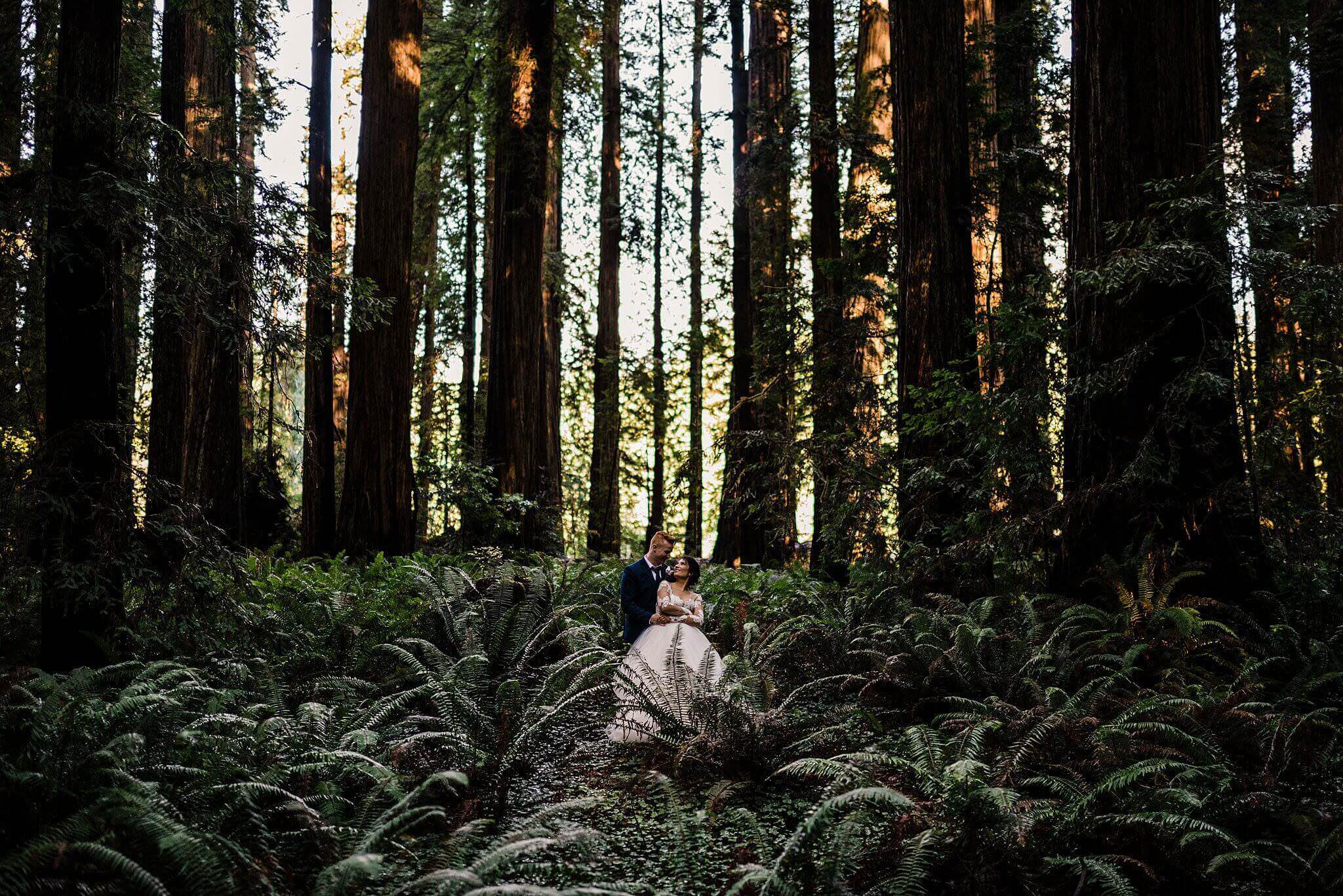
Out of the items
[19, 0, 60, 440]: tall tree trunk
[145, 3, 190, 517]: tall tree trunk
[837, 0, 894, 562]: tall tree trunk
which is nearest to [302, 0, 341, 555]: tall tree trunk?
[145, 3, 190, 517]: tall tree trunk

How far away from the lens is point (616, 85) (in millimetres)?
21156

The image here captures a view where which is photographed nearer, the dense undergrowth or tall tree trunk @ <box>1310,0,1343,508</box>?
the dense undergrowth

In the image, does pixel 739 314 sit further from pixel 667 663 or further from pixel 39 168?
pixel 39 168

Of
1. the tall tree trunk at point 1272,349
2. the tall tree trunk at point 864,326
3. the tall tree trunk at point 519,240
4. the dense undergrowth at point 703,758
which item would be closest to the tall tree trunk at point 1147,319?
the tall tree trunk at point 1272,349

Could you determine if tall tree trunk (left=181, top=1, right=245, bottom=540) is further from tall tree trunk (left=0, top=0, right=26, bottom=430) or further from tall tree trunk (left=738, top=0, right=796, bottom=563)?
tall tree trunk (left=738, top=0, right=796, bottom=563)

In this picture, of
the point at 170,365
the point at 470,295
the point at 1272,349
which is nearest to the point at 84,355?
the point at 170,365

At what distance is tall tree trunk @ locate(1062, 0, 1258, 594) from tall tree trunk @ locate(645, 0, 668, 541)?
15.2 meters

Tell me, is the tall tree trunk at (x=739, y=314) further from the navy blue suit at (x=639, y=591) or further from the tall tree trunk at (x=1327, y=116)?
the tall tree trunk at (x=1327, y=116)

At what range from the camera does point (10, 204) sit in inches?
187

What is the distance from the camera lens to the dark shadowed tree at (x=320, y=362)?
1305 centimetres

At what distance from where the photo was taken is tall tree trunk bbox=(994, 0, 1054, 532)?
252 inches

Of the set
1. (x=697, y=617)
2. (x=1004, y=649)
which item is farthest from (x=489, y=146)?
(x=1004, y=649)

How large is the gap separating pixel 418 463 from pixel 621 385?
12.4 m

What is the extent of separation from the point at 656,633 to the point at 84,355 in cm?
402
